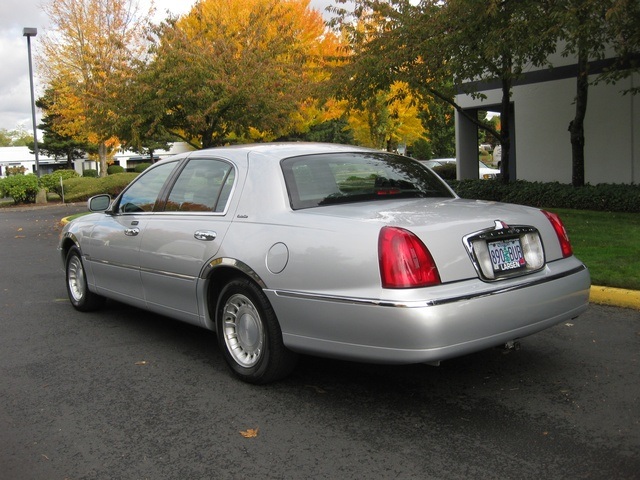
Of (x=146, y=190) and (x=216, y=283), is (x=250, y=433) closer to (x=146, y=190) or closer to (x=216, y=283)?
(x=216, y=283)

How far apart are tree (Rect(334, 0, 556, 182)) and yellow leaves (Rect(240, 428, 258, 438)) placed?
8079mm

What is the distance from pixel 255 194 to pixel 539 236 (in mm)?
1935

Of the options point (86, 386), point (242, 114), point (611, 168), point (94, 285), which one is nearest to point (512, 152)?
point (611, 168)

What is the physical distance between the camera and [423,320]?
3.50 meters

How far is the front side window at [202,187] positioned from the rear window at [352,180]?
546 millimetres

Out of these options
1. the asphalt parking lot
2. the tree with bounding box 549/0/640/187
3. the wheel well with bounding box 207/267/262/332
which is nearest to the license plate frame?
the asphalt parking lot

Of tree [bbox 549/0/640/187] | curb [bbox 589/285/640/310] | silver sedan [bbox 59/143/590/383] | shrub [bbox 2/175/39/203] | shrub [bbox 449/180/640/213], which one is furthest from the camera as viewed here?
shrub [bbox 2/175/39/203]

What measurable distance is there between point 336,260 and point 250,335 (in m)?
1.02

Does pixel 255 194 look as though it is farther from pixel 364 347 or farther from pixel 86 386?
pixel 86 386

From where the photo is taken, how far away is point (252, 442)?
358cm

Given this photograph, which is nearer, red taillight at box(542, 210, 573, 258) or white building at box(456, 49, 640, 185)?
red taillight at box(542, 210, 573, 258)

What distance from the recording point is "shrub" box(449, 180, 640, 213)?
41.8ft

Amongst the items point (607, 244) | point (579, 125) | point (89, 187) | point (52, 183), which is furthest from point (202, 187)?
point (52, 183)

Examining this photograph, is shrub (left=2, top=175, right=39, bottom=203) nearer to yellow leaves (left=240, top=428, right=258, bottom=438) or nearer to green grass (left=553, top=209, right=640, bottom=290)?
green grass (left=553, top=209, right=640, bottom=290)
